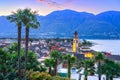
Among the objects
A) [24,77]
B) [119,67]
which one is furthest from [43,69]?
[119,67]

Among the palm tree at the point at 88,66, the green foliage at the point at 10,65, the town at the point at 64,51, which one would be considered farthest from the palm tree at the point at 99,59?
the green foliage at the point at 10,65

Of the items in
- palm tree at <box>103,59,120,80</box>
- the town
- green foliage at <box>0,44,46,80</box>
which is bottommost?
the town

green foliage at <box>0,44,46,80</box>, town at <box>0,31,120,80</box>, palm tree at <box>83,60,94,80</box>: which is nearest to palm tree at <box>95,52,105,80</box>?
palm tree at <box>83,60,94,80</box>

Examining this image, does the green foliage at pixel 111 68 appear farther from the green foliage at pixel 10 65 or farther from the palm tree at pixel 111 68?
the green foliage at pixel 10 65

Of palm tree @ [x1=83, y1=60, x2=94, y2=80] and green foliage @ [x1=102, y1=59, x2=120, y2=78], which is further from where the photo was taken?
palm tree @ [x1=83, y1=60, x2=94, y2=80]

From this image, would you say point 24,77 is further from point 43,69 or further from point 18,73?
point 43,69

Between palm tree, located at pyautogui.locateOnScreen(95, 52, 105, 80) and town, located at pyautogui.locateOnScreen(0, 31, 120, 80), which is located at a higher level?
palm tree, located at pyautogui.locateOnScreen(95, 52, 105, 80)

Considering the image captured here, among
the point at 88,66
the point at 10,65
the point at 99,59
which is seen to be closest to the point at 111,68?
the point at 99,59

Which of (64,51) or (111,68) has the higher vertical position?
(111,68)

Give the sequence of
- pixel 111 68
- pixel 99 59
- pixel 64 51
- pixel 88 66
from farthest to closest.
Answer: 1. pixel 64 51
2. pixel 88 66
3. pixel 99 59
4. pixel 111 68

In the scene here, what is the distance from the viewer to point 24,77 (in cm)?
2242

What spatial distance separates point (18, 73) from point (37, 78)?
2379 millimetres

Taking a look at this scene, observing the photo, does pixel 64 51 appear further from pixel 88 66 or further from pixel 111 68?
pixel 111 68

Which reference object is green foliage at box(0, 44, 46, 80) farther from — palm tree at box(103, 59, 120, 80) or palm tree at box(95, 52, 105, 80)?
palm tree at box(103, 59, 120, 80)
